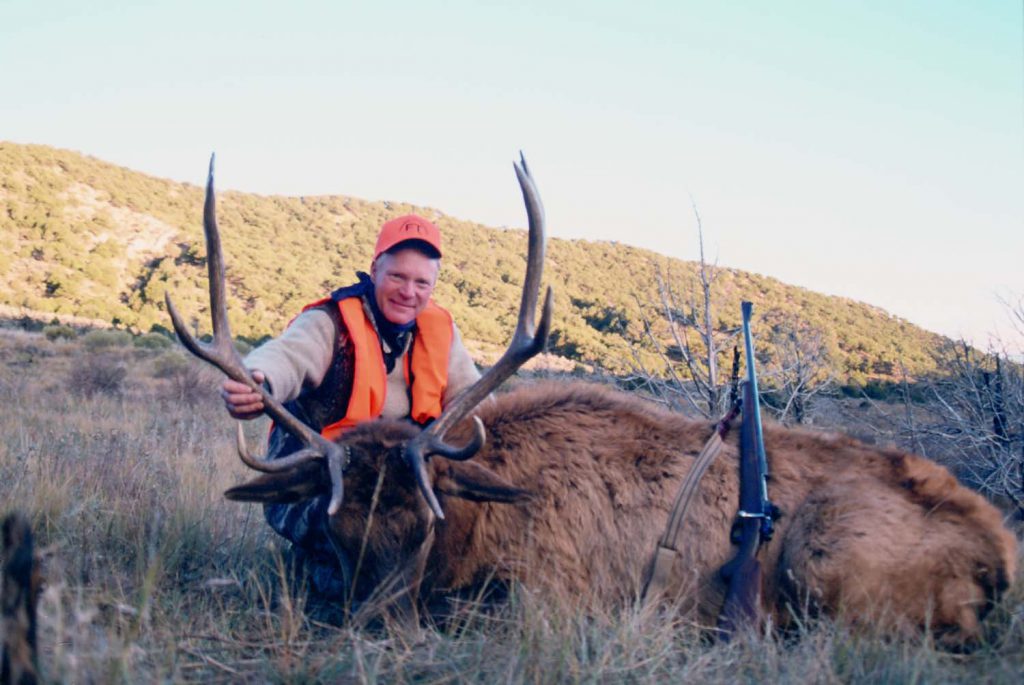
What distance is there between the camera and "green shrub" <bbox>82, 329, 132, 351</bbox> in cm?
2108

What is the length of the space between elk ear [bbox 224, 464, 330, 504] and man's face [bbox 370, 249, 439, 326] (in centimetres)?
120

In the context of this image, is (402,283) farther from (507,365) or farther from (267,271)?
(267,271)

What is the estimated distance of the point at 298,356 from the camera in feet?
14.2

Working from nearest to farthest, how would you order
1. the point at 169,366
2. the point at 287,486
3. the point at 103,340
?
the point at 287,486 → the point at 169,366 → the point at 103,340

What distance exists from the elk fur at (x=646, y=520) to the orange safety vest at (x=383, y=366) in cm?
42

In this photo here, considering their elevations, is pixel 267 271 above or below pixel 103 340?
above

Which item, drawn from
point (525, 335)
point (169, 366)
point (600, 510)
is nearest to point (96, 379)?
point (169, 366)

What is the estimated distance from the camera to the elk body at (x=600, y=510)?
3.78 m

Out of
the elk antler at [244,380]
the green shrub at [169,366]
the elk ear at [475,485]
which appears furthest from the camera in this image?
the green shrub at [169,366]

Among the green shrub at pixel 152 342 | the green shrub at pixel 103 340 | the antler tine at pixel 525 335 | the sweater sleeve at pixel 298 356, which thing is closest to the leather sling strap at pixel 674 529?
the antler tine at pixel 525 335

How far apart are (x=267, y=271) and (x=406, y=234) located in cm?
3466

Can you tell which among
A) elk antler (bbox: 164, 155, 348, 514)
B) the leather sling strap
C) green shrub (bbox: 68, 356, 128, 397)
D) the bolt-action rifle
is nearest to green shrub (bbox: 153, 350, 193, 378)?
green shrub (bbox: 68, 356, 128, 397)

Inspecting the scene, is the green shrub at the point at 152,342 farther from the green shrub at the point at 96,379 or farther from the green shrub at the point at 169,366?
the green shrub at the point at 96,379

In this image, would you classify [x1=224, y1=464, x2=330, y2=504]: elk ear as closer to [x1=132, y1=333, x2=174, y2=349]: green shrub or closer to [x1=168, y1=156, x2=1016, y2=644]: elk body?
[x1=168, y1=156, x2=1016, y2=644]: elk body
